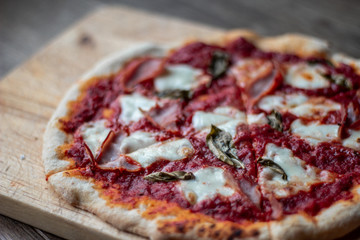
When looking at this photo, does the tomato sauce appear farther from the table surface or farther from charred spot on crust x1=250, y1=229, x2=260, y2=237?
the table surface

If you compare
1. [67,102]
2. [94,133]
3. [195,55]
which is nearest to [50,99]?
[67,102]

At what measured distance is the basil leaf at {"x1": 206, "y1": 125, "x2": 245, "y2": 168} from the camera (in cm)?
328

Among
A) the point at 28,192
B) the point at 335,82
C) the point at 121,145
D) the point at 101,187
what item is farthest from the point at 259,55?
the point at 28,192

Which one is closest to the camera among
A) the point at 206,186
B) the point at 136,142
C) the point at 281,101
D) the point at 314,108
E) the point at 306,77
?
the point at 206,186

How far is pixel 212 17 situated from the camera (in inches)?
262

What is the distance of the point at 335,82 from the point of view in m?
4.10

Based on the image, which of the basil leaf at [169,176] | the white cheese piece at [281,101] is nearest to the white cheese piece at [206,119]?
the white cheese piece at [281,101]

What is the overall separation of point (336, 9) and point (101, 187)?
16.7 feet

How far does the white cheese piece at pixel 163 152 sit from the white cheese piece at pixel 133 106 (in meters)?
0.46

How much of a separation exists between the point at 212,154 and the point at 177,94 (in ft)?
2.96

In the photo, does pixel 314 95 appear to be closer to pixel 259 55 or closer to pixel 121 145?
pixel 259 55

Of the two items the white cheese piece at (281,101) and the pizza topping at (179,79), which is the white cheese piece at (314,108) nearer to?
the white cheese piece at (281,101)

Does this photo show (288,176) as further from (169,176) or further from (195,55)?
(195,55)

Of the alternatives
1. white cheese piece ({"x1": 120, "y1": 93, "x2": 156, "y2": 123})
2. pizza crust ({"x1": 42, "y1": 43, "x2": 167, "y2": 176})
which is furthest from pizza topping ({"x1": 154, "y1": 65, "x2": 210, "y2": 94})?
pizza crust ({"x1": 42, "y1": 43, "x2": 167, "y2": 176})
